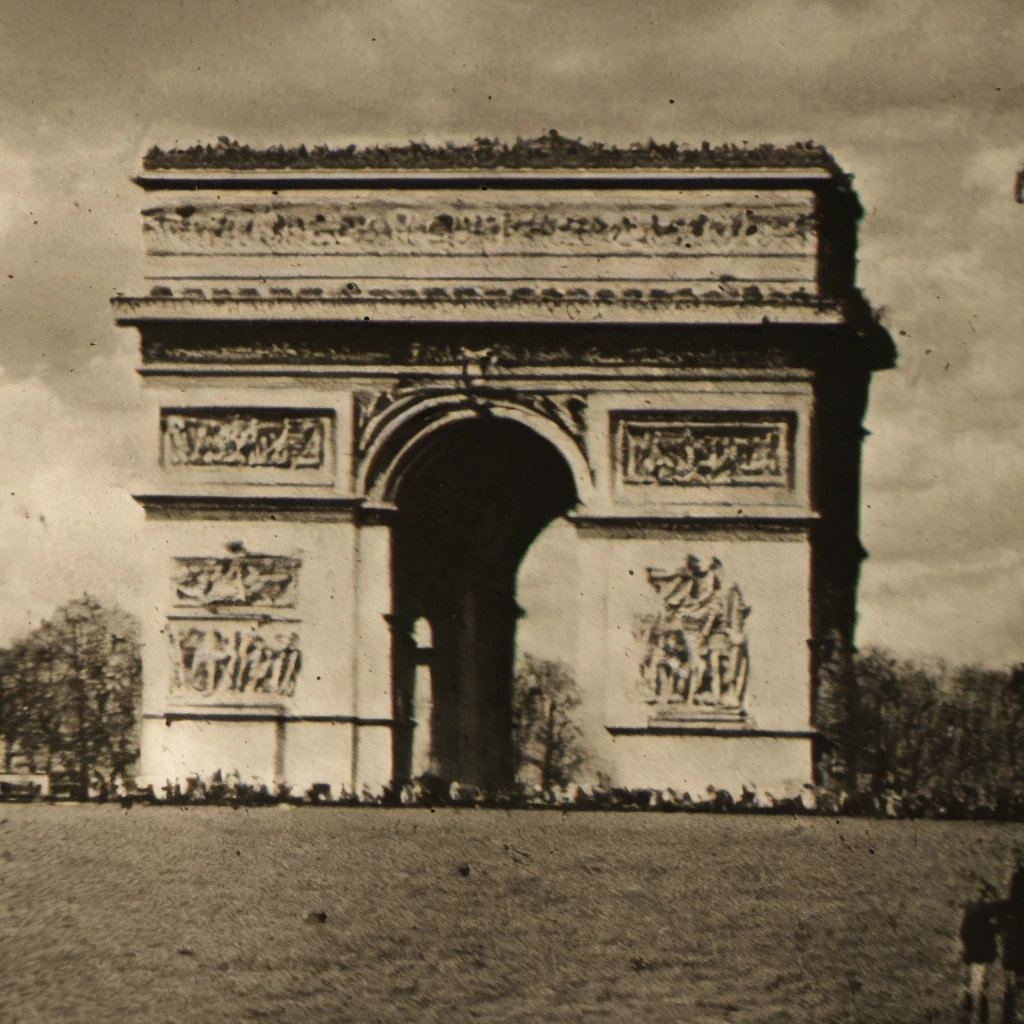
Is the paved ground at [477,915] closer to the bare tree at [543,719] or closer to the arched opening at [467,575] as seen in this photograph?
the bare tree at [543,719]

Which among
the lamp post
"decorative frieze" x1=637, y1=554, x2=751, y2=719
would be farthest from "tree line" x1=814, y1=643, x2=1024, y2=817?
the lamp post

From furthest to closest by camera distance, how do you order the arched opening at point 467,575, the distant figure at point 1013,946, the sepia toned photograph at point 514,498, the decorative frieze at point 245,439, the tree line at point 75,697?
1. the decorative frieze at point 245,439
2. the arched opening at point 467,575
3. the tree line at point 75,697
4. the sepia toned photograph at point 514,498
5. the distant figure at point 1013,946

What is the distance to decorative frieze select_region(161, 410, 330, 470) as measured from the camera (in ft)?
36.0

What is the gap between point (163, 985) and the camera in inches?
315

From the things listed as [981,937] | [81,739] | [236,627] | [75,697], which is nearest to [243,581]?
[236,627]

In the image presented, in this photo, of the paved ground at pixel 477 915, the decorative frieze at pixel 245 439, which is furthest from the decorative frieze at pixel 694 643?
the decorative frieze at pixel 245 439

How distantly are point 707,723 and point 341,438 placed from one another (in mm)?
2740

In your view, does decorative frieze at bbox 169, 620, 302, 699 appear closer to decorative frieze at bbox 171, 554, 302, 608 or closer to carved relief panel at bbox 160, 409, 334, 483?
decorative frieze at bbox 171, 554, 302, 608

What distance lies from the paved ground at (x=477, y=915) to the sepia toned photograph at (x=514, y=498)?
0.04 m

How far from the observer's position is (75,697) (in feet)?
34.0

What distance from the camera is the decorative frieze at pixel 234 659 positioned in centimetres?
1078

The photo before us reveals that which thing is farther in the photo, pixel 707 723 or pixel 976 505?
pixel 707 723

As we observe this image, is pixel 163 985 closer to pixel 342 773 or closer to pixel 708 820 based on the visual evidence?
pixel 342 773

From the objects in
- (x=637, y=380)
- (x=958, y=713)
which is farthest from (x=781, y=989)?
(x=637, y=380)
